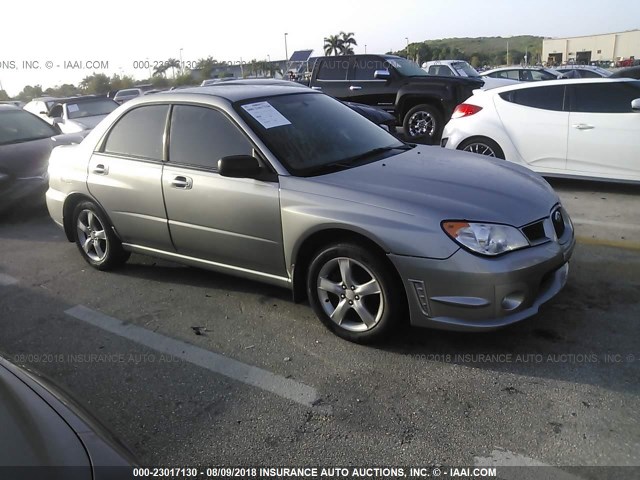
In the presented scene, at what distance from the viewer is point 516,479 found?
2.41 metres

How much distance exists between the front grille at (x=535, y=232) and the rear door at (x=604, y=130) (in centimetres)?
388

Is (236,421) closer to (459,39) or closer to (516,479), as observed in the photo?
(516,479)

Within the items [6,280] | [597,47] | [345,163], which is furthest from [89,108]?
[597,47]

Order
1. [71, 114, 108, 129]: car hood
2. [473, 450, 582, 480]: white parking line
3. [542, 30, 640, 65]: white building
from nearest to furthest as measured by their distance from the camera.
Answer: [473, 450, 582, 480]: white parking line → [71, 114, 108, 129]: car hood → [542, 30, 640, 65]: white building

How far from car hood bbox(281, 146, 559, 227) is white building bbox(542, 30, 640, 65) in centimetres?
9479

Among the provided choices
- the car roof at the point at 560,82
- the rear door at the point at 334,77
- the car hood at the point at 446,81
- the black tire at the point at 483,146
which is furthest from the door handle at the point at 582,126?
the rear door at the point at 334,77

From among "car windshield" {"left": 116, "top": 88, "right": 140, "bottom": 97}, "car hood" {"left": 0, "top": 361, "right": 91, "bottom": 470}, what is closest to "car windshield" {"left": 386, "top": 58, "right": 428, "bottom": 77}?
"car hood" {"left": 0, "top": 361, "right": 91, "bottom": 470}

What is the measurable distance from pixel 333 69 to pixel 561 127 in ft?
23.3

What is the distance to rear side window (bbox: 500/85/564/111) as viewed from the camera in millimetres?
7113

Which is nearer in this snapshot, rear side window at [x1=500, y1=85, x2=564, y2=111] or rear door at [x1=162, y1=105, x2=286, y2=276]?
rear door at [x1=162, y1=105, x2=286, y2=276]

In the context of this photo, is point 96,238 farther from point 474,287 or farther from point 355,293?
point 474,287

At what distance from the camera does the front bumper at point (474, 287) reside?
3.13 meters

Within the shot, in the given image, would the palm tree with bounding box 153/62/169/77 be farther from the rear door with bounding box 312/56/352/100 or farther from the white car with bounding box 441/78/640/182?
the white car with bounding box 441/78/640/182

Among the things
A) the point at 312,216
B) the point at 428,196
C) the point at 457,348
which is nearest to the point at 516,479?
the point at 457,348
